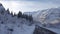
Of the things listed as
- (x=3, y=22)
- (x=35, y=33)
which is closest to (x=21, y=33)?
(x=35, y=33)

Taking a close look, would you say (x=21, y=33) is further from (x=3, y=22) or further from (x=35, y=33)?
(x=3, y=22)

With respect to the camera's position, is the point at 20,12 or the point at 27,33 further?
the point at 20,12

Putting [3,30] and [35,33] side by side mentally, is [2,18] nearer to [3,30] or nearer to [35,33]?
[3,30]

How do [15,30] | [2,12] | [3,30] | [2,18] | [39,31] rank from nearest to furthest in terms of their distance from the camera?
[39,31] < [3,30] < [15,30] < [2,18] < [2,12]

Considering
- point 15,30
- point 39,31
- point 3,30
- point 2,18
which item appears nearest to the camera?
point 39,31

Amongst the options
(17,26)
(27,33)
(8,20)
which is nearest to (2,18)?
(8,20)

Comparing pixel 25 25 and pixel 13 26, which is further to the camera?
pixel 25 25

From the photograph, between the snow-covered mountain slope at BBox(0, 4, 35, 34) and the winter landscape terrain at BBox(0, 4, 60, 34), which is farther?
the snow-covered mountain slope at BBox(0, 4, 35, 34)

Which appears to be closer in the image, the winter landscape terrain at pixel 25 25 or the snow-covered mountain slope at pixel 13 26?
the winter landscape terrain at pixel 25 25

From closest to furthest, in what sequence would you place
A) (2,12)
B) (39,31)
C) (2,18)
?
(39,31), (2,18), (2,12)

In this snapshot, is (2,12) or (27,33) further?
(2,12)

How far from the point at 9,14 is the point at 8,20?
13024mm

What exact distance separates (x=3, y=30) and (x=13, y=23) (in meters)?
16.7

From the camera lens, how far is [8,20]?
3383 inches
